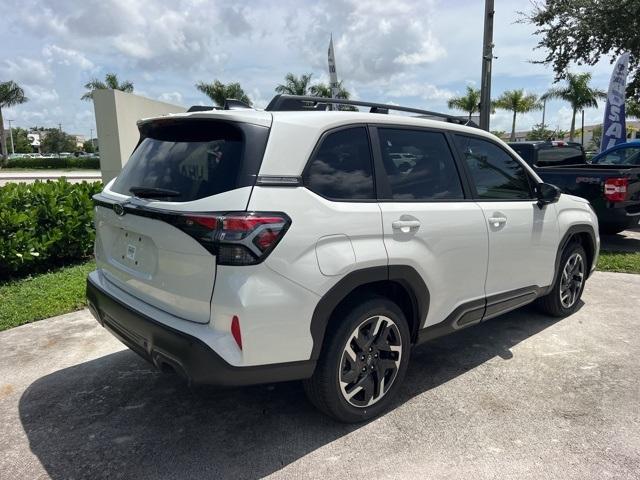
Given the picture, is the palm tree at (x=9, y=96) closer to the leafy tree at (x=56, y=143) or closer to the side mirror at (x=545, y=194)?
the side mirror at (x=545, y=194)

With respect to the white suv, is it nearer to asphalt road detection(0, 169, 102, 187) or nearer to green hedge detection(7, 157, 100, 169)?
asphalt road detection(0, 169, 102, 187)

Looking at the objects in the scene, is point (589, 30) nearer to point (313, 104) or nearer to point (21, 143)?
point (313, 104)

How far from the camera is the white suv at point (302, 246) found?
7.95ft

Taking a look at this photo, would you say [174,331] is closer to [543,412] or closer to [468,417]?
[468,417]

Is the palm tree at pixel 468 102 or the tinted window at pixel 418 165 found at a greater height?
the palm tree at pixel 468 102

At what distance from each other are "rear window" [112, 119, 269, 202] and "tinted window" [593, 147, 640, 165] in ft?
31.2

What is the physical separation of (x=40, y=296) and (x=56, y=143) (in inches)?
4241

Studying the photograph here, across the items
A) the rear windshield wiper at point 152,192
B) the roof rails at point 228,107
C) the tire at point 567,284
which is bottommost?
the tire at point 567,284

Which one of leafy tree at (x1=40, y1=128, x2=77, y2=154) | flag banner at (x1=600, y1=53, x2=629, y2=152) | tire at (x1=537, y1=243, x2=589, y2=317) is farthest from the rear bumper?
leafy tree at (x1=40, y1=128, x2=77, y2=154)

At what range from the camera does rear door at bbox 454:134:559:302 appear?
3660mm

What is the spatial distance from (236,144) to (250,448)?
1660 millimetres

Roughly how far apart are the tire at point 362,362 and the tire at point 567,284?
2216 mm

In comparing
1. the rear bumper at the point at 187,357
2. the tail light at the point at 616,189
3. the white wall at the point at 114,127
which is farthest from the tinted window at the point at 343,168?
the white wall at the point at 114,127

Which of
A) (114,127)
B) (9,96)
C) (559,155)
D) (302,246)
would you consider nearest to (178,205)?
(302,246)
